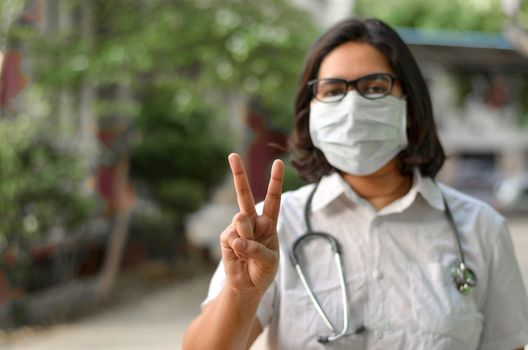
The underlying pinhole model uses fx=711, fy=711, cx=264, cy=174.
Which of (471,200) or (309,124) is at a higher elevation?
(309,124)

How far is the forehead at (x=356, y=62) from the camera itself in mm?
1863

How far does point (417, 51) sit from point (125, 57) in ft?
23.7

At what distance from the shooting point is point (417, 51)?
12.7m

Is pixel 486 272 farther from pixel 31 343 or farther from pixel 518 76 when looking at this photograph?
pixel 518 76

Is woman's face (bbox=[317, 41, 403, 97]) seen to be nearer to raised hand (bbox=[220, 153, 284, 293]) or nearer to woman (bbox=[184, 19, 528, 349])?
woman (bbox=[184, 19, 528, 349])

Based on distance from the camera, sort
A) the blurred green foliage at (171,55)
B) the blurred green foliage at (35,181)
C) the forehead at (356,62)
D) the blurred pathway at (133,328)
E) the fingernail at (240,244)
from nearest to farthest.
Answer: the fingernail at (240,244) → the forehead at (356,62) → the blurred green foliage at (35,181) → the blurred pathway at (133,328) → the blurred green foliage at (171,55)

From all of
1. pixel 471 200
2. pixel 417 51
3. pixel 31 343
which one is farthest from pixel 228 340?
pixel 417 51

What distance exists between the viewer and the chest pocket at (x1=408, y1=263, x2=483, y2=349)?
5.63 ft

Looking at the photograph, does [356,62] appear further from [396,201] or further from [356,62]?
[396,201]

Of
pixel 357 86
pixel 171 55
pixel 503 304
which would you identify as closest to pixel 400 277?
pixel 503 304

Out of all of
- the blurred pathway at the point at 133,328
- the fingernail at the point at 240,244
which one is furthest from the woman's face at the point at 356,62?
the blurred pathway at the point at 133,328

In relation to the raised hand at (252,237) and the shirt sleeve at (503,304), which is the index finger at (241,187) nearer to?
the raised hand at (252,237)

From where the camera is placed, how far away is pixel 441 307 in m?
1.74

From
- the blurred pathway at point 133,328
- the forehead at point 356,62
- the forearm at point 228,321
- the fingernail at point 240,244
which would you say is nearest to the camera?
the fingernail at point 240,244
